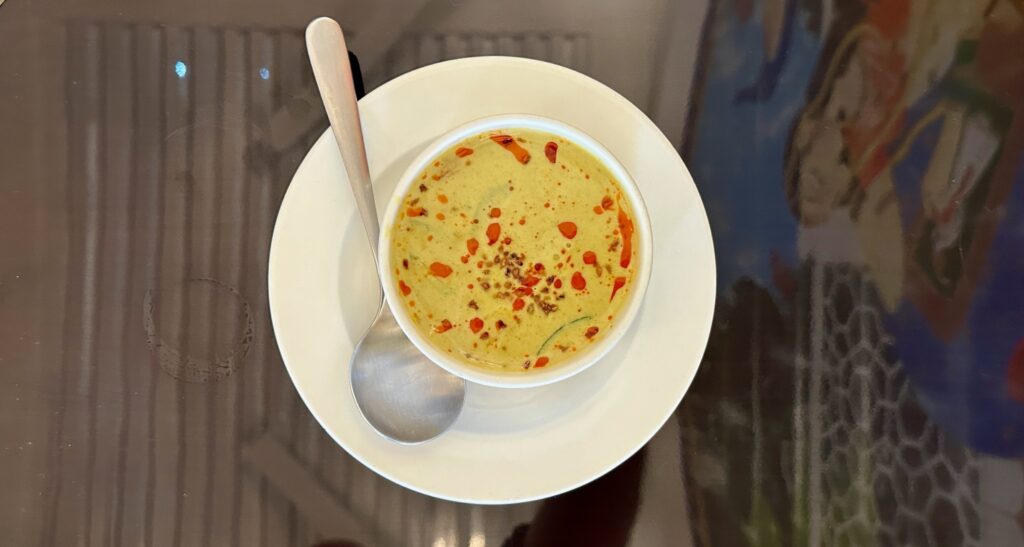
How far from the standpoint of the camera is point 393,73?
1389mm

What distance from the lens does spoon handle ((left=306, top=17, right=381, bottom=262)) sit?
1.12 meters

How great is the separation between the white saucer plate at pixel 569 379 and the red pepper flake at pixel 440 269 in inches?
4.7

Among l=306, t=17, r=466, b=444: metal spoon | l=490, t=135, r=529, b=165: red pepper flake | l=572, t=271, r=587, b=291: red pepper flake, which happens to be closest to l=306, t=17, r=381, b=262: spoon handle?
l=306, t=17, r=466, b=444: metal spoon

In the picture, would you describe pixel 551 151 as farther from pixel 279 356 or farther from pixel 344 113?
pixel 279 356

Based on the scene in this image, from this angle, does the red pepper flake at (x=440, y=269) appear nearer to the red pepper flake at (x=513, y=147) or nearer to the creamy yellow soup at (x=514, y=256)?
the creamy yellow soup at (x=514, y=256)

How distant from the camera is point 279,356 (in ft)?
4.48

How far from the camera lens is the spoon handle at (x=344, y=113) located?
112 centimetres

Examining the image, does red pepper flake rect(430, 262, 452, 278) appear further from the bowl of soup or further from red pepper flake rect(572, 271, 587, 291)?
red pepper flake rect(572, 271, 587, 291)

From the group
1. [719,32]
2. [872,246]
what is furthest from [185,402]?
[872,246]

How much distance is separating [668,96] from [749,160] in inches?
7.8

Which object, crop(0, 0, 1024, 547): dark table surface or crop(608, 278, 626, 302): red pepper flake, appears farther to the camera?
crop(0, 0, 1024, 547): dark table surface

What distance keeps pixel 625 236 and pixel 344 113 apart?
48 centimetres

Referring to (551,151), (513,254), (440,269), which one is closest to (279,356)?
(440,269)

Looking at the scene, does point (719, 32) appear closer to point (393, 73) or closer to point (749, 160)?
point (749, 160)
